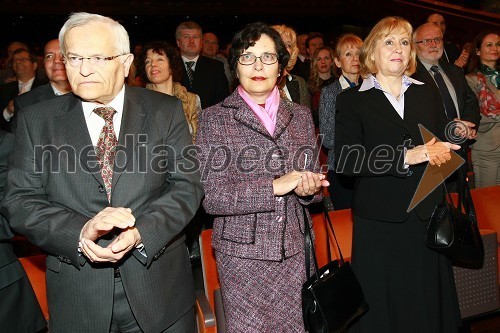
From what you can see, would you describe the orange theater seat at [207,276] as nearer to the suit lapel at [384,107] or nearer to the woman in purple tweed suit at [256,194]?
the woman in purple tweed suit at [256,194]

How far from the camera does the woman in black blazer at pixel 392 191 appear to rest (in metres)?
2.42

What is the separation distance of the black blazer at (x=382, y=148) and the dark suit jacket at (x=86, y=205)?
1004 millimetres

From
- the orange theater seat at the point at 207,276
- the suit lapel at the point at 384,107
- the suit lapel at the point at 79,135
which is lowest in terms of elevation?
the orange theater seat at the point at 207,276

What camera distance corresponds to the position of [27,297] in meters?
2.01

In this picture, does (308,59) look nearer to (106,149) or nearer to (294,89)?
(294,89)

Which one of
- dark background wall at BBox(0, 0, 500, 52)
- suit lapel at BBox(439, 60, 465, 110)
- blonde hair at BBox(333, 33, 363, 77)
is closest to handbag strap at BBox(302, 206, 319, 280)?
suit lapel at BBox(439, 60, 465, 110)

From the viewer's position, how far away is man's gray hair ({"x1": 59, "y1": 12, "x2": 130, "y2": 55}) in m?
1.64

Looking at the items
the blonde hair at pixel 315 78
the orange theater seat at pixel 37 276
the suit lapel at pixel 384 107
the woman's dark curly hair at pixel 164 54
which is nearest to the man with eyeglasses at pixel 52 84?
the woman's dark curly hair at pixel 164 54

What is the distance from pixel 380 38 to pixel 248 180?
1.09 m

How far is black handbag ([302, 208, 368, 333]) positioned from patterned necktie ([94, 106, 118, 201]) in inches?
33.5

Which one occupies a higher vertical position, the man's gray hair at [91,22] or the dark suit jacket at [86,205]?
the man's gray hair at [91,22]

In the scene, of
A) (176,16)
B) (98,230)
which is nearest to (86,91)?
(98,230)

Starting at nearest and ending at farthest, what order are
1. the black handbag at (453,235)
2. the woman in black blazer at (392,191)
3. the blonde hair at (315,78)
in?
the black handbag at (453,235)
the woman in black blazer at (392,191)
the blonde hair at (315,78)

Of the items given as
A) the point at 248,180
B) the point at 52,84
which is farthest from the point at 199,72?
the point at 248,180
